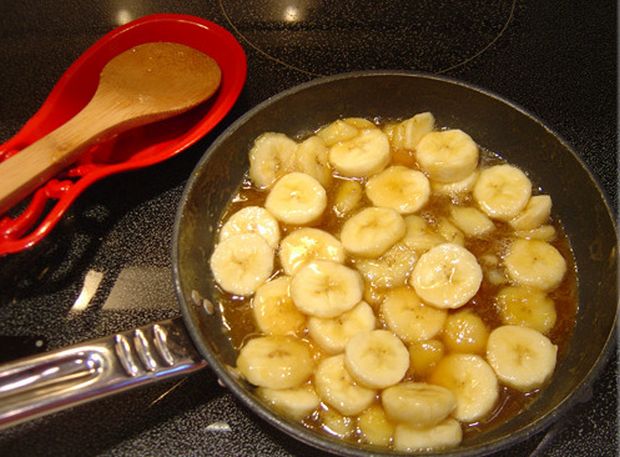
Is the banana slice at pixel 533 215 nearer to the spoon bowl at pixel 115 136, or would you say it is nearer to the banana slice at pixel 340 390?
the banana slice at pixel 340 390

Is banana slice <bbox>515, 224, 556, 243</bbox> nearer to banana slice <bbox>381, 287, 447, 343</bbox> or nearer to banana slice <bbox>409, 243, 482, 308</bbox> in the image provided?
banana slice <bbox>409, 243, 482, 308</bbox>

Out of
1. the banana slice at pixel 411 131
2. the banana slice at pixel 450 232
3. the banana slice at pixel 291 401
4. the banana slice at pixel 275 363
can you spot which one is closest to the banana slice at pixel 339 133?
the banana slice at pixel 411 131

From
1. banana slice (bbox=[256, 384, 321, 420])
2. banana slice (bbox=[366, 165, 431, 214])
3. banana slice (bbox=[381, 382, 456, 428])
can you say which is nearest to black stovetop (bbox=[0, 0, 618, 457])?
banana slice (bbox=[256, 384, 321, 420])

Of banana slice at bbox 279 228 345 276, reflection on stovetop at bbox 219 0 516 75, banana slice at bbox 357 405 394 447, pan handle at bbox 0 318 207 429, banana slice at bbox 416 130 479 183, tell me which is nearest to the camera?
pan handle at bbox 0 318 207 429

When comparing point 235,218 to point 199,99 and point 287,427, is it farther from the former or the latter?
point 287,427

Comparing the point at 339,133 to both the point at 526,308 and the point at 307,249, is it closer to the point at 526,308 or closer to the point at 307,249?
the point at 307,249

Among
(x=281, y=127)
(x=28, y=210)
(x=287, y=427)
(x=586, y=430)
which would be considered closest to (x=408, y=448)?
(x=287, y=427)

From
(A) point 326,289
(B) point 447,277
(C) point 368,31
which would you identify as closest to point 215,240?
(A) point 326,289
